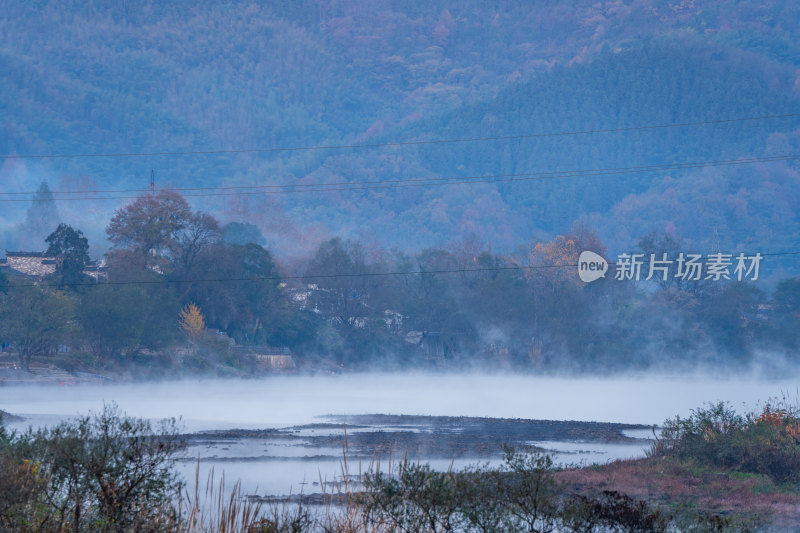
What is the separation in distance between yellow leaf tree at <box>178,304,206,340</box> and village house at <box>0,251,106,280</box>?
9193 mm

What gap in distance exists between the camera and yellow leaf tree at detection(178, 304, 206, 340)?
8119 cm

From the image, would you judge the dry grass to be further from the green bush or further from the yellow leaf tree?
the yellow leaf tree

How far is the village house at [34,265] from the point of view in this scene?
85.8 m

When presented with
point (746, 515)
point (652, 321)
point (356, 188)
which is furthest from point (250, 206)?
point (746, 515)

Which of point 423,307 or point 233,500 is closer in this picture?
point 233,500

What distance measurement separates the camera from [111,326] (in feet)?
247

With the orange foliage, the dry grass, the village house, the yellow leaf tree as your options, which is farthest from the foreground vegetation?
the village house

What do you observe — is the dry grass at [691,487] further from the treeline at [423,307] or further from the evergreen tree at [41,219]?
the evergreen tree at [41,219]

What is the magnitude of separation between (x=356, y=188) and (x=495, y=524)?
185592 mm

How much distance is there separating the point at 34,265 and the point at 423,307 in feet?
123

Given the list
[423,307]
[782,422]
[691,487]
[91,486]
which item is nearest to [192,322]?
[423,307]

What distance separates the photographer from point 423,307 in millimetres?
98438

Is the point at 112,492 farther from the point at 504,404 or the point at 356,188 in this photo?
the point at 356,188

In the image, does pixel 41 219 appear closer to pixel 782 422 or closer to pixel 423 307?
pixel 423 307
